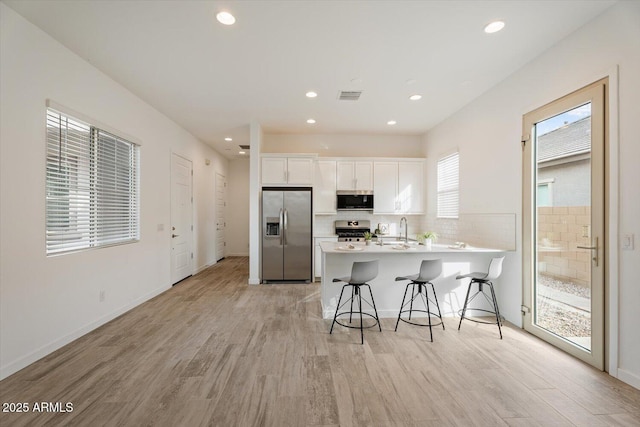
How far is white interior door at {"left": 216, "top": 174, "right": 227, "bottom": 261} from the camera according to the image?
7586 millimetres

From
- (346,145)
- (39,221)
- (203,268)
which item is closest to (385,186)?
(346,145)

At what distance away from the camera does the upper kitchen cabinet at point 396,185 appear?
5867 mm

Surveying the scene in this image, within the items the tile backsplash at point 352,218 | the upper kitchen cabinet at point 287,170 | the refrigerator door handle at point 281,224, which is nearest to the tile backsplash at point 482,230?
the tile backsplash at point 352,218

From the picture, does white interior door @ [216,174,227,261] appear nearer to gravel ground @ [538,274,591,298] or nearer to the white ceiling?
the white ceiling

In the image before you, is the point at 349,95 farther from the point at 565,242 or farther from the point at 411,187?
the point at 565,242

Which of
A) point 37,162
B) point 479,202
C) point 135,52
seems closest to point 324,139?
point 479,202

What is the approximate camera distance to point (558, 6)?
226cm

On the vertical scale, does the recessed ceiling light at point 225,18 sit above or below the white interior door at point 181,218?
above

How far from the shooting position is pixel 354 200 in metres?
5.81

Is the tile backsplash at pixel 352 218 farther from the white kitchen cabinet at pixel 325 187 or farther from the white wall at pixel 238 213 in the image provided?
the white wall at pixel 238 213

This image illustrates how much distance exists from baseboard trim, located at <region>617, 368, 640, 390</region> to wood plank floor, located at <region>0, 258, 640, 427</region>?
0.15 feet

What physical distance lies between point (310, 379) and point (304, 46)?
2.97m

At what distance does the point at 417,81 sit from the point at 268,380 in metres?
3.59

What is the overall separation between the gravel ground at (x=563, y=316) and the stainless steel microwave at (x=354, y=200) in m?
3.24
